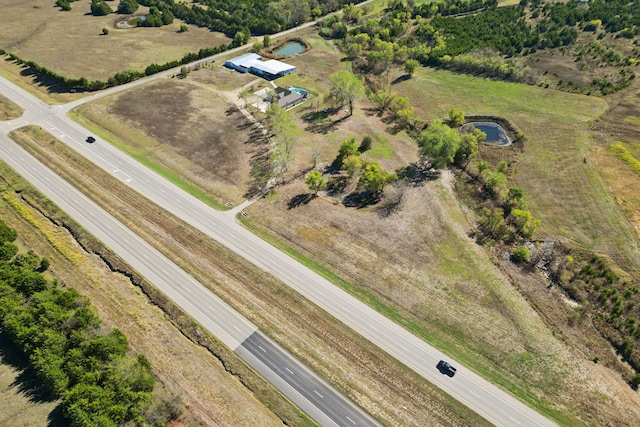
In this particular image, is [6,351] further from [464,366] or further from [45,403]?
[464,366]

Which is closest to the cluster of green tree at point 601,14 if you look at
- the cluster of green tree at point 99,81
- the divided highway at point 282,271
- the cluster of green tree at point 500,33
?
the cluster of green tree at point 500,33

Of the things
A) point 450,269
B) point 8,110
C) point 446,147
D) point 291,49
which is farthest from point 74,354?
point 291,49

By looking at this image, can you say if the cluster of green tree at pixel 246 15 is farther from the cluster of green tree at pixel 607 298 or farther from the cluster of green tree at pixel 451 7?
the cluster of green tree at pixel 607 298

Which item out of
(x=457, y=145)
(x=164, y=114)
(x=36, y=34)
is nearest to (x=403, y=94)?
(x=457, y=145)

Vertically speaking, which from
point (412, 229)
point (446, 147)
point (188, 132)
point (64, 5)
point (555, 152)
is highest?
point (555, 152)

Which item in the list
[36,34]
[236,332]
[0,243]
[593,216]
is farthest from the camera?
[36,34]

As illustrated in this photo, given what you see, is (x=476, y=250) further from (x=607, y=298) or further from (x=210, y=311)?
(x=210, y=311)

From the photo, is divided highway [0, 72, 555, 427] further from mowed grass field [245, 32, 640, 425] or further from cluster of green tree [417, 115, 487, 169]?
cluster of green tree [417, 115, 487, 169]
